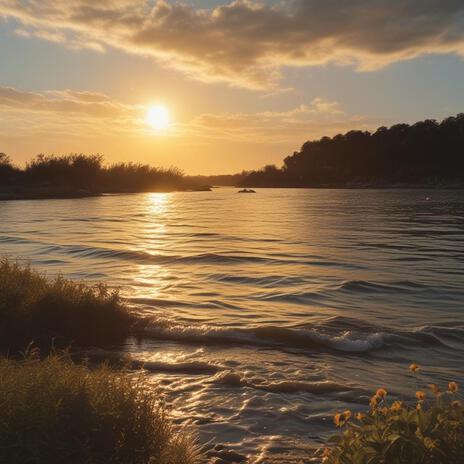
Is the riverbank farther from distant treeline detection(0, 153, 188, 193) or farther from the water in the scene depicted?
distant treeline detection(0, 153, 188, 193)

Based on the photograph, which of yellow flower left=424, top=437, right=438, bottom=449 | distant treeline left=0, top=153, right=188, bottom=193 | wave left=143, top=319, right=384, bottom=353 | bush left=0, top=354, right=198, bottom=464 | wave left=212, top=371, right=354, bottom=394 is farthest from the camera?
distant treeline left=0, top=153, right=188, bottom=193

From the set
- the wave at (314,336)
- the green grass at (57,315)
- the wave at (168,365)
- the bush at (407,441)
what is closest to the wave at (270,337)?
the wave at (314,336)

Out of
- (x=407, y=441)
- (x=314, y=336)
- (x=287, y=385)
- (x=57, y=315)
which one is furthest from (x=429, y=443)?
(x=57, y=315)

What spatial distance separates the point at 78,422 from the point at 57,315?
677 centimetres

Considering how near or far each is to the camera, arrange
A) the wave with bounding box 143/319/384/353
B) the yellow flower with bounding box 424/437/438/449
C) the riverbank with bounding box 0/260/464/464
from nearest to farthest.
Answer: the yellow flower with bounding box 424/437/438/449, the riverbank with bounding box 0/260/464/464, the wave with bounding box 143/319/384/353

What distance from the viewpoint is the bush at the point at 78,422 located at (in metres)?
4.76

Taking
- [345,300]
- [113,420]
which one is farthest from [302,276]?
[113,420]

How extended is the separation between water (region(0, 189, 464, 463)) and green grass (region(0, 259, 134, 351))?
76cm

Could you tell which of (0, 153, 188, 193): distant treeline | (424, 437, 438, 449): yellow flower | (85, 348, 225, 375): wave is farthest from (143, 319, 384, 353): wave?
(0, 153, 188, 193): distant treeline

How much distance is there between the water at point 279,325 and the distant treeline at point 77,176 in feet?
341

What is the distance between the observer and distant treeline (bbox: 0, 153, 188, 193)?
130 metres

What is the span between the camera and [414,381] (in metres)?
8.95

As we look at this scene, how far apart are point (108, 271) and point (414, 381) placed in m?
15.2

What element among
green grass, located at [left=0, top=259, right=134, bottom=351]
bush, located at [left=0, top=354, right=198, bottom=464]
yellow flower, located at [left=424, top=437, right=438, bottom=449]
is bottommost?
green grass, located at [left=0, top=259, right=134, bottom=351]
